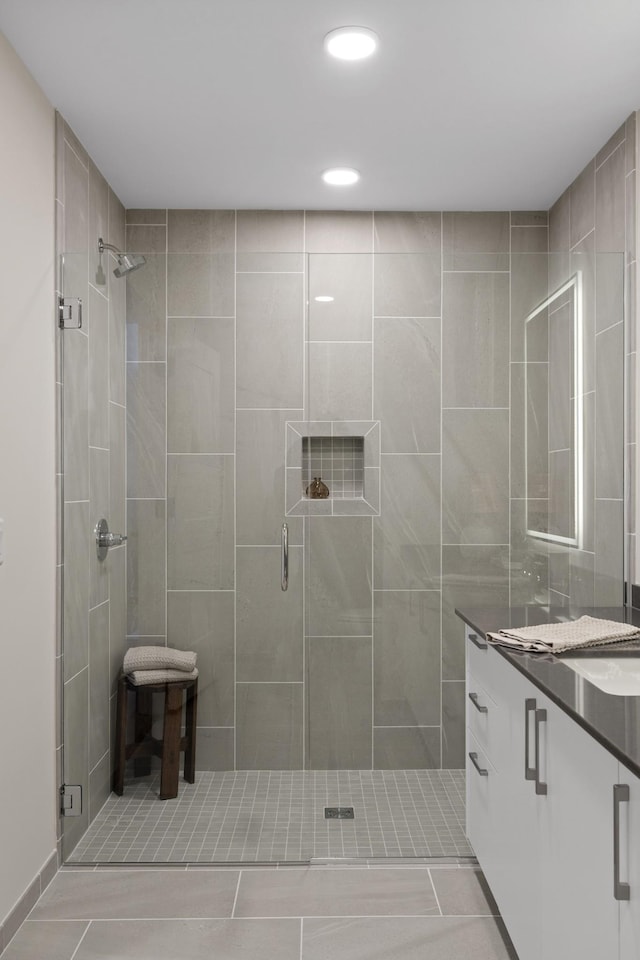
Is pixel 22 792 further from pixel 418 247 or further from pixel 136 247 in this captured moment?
pixel 418 247

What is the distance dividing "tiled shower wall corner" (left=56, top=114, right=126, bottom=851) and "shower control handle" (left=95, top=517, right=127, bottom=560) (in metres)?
0.02

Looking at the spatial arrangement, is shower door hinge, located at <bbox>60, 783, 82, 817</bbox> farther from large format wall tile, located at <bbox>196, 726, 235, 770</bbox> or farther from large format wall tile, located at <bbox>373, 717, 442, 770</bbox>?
large format wall tile, located at <bbox>373, 717, 442, 770</bbox>

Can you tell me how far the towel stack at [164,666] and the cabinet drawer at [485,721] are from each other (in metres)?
0.97

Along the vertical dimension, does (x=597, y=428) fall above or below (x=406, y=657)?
above

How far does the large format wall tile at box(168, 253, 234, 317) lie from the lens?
277 cm

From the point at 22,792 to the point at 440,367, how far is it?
1902 mm

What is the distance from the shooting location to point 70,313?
106 inches

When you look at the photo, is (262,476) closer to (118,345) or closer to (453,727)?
(118,345)

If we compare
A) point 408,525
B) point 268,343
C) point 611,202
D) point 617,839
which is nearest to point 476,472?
point 408,525

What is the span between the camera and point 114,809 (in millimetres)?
2893

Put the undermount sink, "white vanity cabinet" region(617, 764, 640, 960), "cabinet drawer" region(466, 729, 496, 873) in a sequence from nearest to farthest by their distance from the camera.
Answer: "white vanity cabinet" region(617, 764, 640, 960), the undermount sink, "cabinet drawer" region(466, 729, 496, 873)

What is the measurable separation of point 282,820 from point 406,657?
71 centimetres

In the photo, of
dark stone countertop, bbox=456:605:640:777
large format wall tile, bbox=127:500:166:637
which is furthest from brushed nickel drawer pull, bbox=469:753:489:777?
large format wall tile, bbox=127:500:166:637

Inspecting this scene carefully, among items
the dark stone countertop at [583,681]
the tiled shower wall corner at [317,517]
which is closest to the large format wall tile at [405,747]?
the tiled shower wall corner at [317,517]
